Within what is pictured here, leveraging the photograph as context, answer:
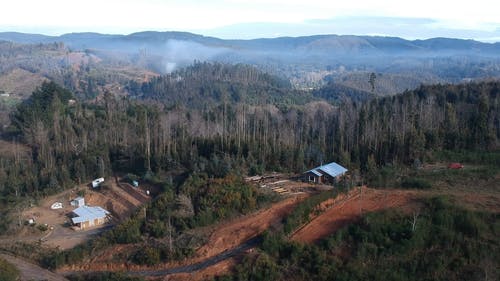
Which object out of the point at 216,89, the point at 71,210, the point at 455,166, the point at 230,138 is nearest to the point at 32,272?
the point at 71,210

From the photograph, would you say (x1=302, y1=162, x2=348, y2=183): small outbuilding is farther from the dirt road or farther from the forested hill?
the forested hill

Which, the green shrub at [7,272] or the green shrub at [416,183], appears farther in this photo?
the green shrub at [416,183]

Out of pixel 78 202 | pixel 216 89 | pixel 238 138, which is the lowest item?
pixel 78 202

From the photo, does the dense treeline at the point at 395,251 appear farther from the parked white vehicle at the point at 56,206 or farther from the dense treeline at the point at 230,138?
the parked white vehicle at the point at 56,206

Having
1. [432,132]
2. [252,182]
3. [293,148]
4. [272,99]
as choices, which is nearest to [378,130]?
[432,132]

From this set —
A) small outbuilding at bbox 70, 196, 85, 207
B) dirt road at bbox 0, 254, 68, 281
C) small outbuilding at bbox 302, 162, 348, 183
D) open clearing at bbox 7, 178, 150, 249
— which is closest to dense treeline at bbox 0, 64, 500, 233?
open clearing at bbox 7, 178, 150, 249

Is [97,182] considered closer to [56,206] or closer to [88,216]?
[56,206]

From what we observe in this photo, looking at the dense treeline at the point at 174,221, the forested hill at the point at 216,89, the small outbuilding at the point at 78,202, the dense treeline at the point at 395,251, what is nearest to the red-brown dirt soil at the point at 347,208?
the dense treeline at the point at 395,251
